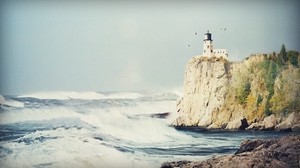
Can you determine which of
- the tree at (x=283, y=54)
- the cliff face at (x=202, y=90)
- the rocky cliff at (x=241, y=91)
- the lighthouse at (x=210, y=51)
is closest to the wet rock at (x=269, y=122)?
the rocky cliff at (x=241, y=91)

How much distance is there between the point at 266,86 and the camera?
12.8 feet

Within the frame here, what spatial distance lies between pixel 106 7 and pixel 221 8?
98 centimetres

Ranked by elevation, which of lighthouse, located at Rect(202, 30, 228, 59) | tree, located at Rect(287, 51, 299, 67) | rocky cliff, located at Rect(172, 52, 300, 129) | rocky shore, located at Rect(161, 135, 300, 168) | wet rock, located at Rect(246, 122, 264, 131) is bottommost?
rocky shore, located at Rect(161, 135, 300, 168)

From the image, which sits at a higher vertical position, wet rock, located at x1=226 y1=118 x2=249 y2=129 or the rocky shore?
wet rock, located at x1=226 y1=118 x2=249 y2=129

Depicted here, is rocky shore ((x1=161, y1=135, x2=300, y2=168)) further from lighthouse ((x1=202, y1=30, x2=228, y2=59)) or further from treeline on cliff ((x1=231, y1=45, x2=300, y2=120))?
lighthouse ((x1=202, y1=30, x2=228, y2=59))

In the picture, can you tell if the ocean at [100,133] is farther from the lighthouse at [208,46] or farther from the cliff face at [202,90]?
the lighthouse at [208,46]

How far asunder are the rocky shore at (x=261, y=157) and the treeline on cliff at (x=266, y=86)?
9.5 inches

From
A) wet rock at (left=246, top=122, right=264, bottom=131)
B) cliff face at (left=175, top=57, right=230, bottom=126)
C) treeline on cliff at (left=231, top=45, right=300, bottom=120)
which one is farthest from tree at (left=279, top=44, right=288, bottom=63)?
wet rock at (left=246, top=122, right=264, bottom=131)

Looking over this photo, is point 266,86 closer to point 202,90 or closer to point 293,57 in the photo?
point 293,57

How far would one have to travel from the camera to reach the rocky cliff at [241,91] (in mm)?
3896

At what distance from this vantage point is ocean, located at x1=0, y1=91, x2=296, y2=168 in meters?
3.69

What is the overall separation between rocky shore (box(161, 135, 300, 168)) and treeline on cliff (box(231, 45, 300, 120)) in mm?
242

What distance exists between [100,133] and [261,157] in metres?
1.32

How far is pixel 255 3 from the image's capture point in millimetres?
3936
